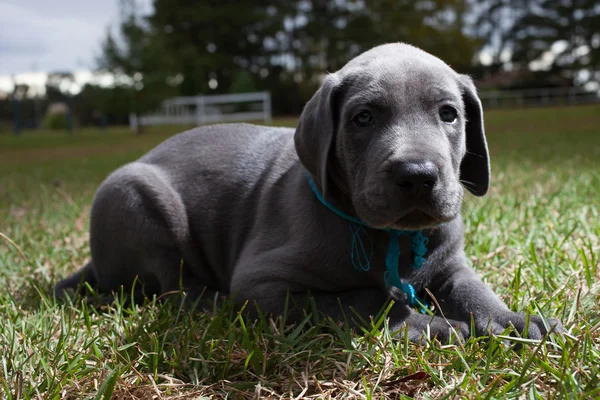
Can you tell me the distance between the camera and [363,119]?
2.66 m

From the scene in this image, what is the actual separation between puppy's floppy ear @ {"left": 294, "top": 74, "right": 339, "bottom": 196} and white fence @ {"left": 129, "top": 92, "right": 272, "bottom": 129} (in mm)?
26191

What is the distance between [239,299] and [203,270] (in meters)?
0.65

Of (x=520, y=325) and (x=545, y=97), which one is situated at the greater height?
(x=545, y=97)

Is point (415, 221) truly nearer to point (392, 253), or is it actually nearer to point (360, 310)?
point (392, 253)

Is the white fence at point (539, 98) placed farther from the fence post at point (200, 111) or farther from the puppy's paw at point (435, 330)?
the puppy's paw at point (435, 330)

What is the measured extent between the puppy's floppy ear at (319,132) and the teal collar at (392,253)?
0.19 m

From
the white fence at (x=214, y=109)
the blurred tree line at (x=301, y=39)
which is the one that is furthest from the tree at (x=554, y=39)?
the white fence at (x=214, y=109)

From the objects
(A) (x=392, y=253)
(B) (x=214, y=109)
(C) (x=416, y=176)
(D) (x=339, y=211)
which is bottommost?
(A) (x=392, y=253)

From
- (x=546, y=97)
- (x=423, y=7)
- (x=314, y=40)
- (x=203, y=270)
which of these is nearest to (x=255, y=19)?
(x=314, y=40)

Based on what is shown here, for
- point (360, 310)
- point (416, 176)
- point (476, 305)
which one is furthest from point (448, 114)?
point (360, 310)

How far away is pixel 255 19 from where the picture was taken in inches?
1654

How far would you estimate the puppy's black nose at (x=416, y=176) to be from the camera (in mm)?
2285

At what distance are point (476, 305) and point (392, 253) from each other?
16.8 inches

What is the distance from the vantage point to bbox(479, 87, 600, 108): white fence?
4209 centimetres
